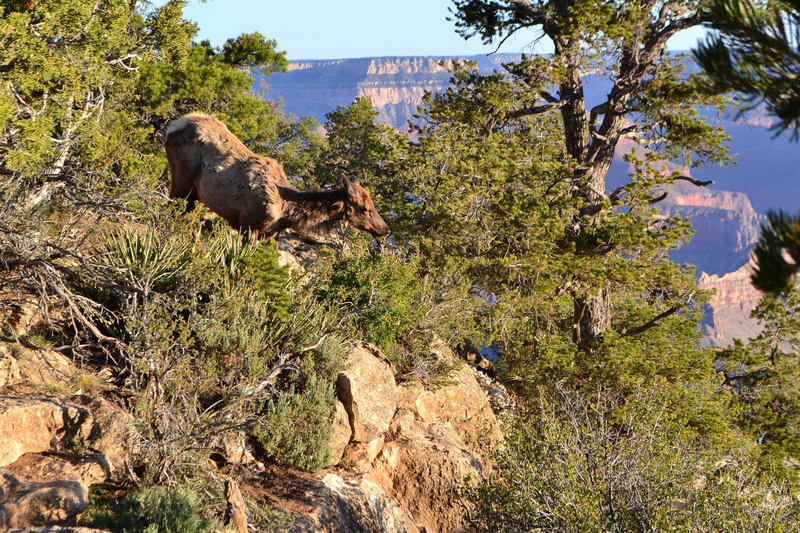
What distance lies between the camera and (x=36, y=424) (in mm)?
6566

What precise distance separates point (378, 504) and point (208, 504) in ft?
8.66

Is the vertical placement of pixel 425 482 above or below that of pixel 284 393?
below

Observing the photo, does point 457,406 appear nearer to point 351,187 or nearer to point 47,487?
point 351,187

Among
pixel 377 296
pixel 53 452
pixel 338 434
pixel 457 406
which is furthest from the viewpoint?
pixel 457 406

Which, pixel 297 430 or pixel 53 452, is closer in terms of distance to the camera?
pixel 53 452

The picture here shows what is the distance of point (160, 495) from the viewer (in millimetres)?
6016

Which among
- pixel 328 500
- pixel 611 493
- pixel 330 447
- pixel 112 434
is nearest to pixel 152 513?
pixel 112 434

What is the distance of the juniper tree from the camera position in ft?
40.7

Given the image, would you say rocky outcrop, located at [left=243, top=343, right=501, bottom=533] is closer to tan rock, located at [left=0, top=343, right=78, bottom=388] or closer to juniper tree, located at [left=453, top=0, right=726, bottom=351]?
tan rock, located at [left=0, top=343, right=78, bottom=388]

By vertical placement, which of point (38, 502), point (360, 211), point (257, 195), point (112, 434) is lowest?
point (112, 434)

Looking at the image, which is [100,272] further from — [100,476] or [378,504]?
[378,504]

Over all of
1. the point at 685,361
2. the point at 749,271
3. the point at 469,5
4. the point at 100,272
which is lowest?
the point at 685,361

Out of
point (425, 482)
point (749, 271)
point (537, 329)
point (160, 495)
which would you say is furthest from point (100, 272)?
point (537, 329)

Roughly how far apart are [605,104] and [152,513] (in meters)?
12.5
